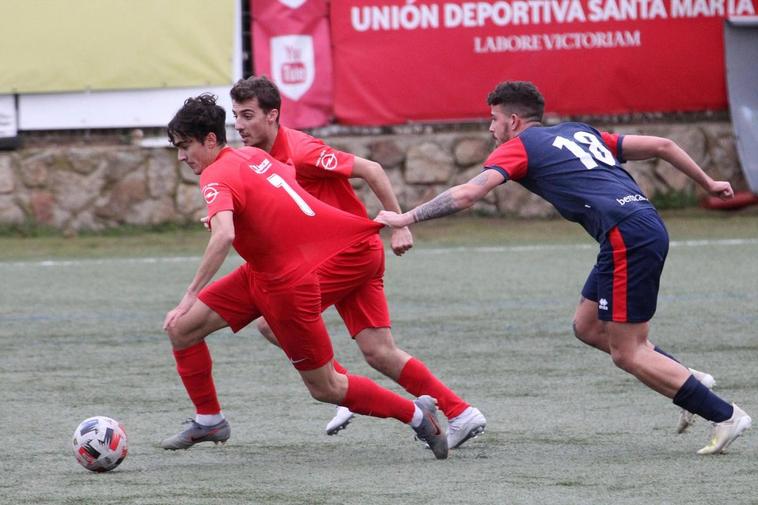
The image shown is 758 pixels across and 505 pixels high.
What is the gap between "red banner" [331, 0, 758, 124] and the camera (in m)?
15.0

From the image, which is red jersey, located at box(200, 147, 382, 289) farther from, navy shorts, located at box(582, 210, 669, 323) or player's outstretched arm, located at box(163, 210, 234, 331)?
navy shorts, located at box(582, 210, 669, 323)

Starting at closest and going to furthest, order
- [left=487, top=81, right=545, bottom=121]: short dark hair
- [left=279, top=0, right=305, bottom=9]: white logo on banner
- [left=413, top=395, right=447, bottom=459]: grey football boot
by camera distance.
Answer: [left=413, top=395, right=447, bottom=459]: grey football boot, [left=487, top=81, right=545, bottom=121]: short dark hair, [left=279, top=0, right=305, bottom=9]: white logo on banner

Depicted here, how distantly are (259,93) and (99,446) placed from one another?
1733 mm

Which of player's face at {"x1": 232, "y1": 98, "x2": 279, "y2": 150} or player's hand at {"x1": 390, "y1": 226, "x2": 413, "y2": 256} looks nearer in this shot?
player's hand at {"x1": 390, "y1": 226, "x2": 413, "y2": 256}

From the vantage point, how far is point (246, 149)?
592cm

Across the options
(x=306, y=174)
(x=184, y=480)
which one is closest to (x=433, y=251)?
(x=306, y=174)

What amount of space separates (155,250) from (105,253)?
1.64 feet

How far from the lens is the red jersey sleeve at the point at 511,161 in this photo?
5898 mm

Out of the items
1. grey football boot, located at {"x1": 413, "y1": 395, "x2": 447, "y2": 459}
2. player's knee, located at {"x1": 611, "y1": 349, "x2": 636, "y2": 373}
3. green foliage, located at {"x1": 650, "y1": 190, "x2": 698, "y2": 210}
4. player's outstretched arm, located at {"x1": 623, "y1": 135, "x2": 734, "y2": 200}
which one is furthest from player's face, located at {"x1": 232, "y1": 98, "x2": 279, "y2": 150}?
green foliage, located at {"x1": 650, "y1": 190, "x2": 698, "y2": 210}

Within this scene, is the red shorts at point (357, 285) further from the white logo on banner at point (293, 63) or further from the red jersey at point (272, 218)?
the white logo on banner at point (293, 63)

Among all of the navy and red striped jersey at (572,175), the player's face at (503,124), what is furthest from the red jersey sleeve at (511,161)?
the player's face at (503,124)

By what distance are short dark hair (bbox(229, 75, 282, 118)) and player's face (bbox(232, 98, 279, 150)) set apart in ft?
0.06

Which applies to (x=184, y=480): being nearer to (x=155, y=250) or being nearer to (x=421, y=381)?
(x=421, y=381)

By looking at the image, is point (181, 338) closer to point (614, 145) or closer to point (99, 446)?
point (99, 446)
